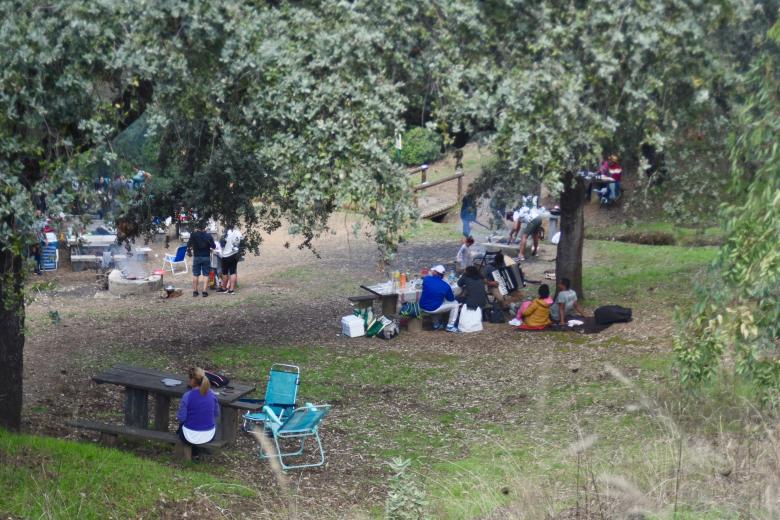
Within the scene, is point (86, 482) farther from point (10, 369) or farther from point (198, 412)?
point (10, 369)

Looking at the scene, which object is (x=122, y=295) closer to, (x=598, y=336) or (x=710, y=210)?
(x=598, y=336)

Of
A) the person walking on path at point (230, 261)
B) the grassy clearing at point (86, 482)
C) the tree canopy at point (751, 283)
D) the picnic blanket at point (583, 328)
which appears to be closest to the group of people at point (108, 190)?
the grassy clearing at point (86, 482)

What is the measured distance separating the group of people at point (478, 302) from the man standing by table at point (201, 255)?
4.18 metres

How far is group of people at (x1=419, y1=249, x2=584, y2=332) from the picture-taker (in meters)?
15.0

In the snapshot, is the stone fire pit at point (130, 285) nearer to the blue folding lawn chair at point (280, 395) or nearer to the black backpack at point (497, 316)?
the black backpack at point (497, 316)

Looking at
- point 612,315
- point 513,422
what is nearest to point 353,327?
point 612,315

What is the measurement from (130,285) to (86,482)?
438 inches

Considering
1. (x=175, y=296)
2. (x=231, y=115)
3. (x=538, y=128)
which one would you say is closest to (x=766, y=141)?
(x=538, y=128)

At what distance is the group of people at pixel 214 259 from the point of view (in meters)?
17.5

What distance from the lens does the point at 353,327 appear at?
1530 centimetres

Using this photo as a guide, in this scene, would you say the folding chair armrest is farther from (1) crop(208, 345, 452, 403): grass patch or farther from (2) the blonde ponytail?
(1) crop(208, 345, 452, 403): grass patch

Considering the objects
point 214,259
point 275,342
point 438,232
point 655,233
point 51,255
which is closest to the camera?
point 275,342

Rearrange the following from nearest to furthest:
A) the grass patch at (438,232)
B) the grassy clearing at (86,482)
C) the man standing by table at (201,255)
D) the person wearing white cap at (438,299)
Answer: the grassy clearing at (86,482), the person wearing white cap at (438,299), the man standing by table at (201,255), the grass patch at (438,232)

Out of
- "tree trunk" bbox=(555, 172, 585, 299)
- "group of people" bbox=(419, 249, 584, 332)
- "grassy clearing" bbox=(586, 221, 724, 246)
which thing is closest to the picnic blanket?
"group of people" bbox=(419, 249, 584, 332)
